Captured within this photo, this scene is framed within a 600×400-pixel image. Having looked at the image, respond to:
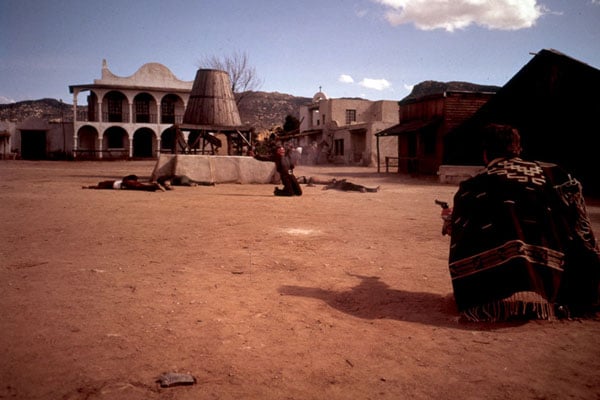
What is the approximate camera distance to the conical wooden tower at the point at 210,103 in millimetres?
17672

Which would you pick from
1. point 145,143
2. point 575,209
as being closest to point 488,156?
point 575,209

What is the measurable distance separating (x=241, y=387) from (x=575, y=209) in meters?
2.43

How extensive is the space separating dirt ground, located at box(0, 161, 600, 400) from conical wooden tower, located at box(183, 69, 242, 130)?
12873mm

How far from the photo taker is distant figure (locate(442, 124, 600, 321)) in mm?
2777

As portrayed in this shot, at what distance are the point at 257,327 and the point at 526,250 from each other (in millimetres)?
1776

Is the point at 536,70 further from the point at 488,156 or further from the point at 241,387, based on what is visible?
the point at 241,387

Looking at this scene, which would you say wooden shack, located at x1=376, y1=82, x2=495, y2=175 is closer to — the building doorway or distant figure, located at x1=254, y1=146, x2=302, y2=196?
distant figure, located at x1=254, y1=146, x2=302, y2=196

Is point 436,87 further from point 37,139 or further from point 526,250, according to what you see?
point 526,250

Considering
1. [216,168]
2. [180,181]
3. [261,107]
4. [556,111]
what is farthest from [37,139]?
[261,107]

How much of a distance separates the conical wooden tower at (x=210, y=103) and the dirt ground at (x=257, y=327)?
42.2 feet

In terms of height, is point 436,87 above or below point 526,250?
above

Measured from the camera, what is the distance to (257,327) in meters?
2.66

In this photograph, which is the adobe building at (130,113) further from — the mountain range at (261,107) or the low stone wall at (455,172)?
the low stone wall at (455,172)

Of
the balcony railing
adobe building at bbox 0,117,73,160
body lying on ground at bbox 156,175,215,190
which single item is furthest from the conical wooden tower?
adobe building at bbox 0,117,73,160
